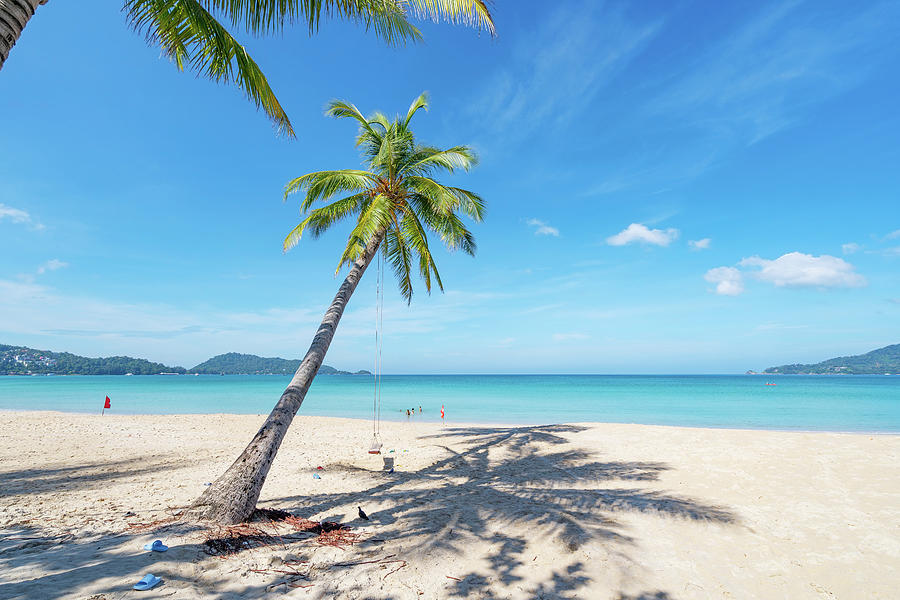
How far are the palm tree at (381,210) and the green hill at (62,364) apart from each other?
16270cm

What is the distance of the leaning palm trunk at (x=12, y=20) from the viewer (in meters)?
2.60

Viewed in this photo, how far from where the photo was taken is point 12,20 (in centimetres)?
266

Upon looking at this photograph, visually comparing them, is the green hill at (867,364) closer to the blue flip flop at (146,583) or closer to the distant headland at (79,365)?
the blue flip flop at (146,583)

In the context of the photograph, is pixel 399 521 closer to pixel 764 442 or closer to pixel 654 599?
pixel 654 599

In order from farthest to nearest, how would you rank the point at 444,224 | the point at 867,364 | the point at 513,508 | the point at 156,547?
Result: the point at 867,364 → the point at 444,224 → the point at 513,508 → the point at 156,547

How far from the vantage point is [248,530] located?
14.6ft

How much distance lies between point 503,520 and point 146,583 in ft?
12.5

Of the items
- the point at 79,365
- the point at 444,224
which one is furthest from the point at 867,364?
the point at 79,365

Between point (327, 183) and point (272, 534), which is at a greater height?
A: point (327, 183)

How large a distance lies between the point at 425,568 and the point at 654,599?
81.6 inches

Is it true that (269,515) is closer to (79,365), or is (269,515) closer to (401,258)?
(401,258)

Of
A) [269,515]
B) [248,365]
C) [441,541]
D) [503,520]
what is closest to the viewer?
[441,541]

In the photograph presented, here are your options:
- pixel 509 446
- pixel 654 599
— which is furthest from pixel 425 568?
pixel 509 446

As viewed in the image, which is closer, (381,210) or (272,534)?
(272,534)
